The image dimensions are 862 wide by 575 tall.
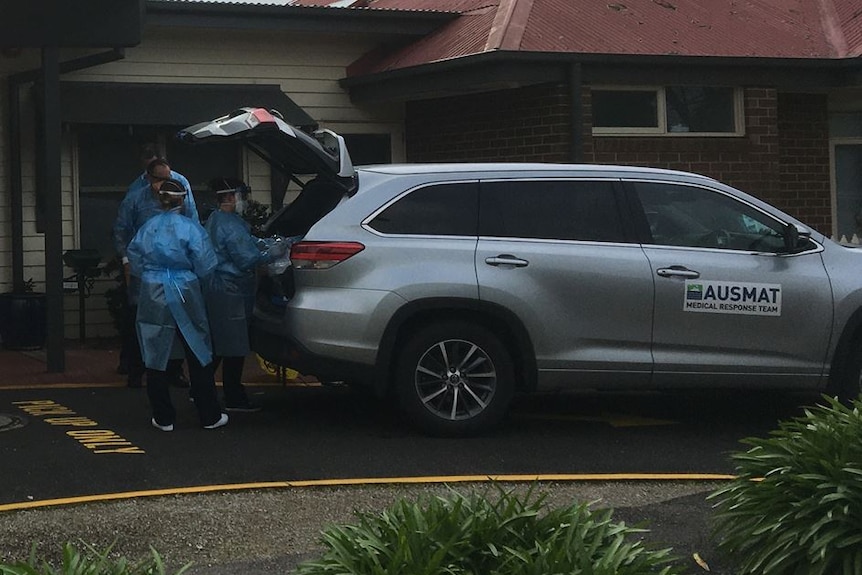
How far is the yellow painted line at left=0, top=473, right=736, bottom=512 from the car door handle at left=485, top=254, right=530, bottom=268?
1.62 metres

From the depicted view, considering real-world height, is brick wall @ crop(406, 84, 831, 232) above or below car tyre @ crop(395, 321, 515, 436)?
above

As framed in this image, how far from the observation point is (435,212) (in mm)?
9320

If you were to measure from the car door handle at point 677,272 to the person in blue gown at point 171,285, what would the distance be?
2928 mm

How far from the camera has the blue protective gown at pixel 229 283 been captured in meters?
9.49

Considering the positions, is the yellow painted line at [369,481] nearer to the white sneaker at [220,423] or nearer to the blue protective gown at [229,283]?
the white sneaker at [220,423]

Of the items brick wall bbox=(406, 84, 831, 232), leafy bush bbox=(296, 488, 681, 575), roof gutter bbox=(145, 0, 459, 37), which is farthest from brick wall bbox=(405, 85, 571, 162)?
leafy bush bbox=(296, 488, 681, 575)

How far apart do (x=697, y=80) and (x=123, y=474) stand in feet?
28.0

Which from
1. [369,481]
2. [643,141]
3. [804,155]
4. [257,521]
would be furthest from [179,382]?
[804,155]

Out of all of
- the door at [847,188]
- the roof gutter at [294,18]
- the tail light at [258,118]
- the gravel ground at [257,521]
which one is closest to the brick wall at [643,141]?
the door at [847,188]

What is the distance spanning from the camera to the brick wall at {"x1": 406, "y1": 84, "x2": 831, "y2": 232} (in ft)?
46.9

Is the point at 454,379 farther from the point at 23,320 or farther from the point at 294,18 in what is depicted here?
the point at 294,18

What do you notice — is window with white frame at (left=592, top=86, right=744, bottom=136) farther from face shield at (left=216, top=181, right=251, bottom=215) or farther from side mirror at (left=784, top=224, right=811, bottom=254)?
face shield at (left=216, top=181, right=251, bottom=215)

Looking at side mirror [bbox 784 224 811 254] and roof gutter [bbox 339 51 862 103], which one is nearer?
side mirror [bbox 784 224 811 254]

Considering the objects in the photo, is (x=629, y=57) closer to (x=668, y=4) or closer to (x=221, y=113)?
(x=668, y=4)
